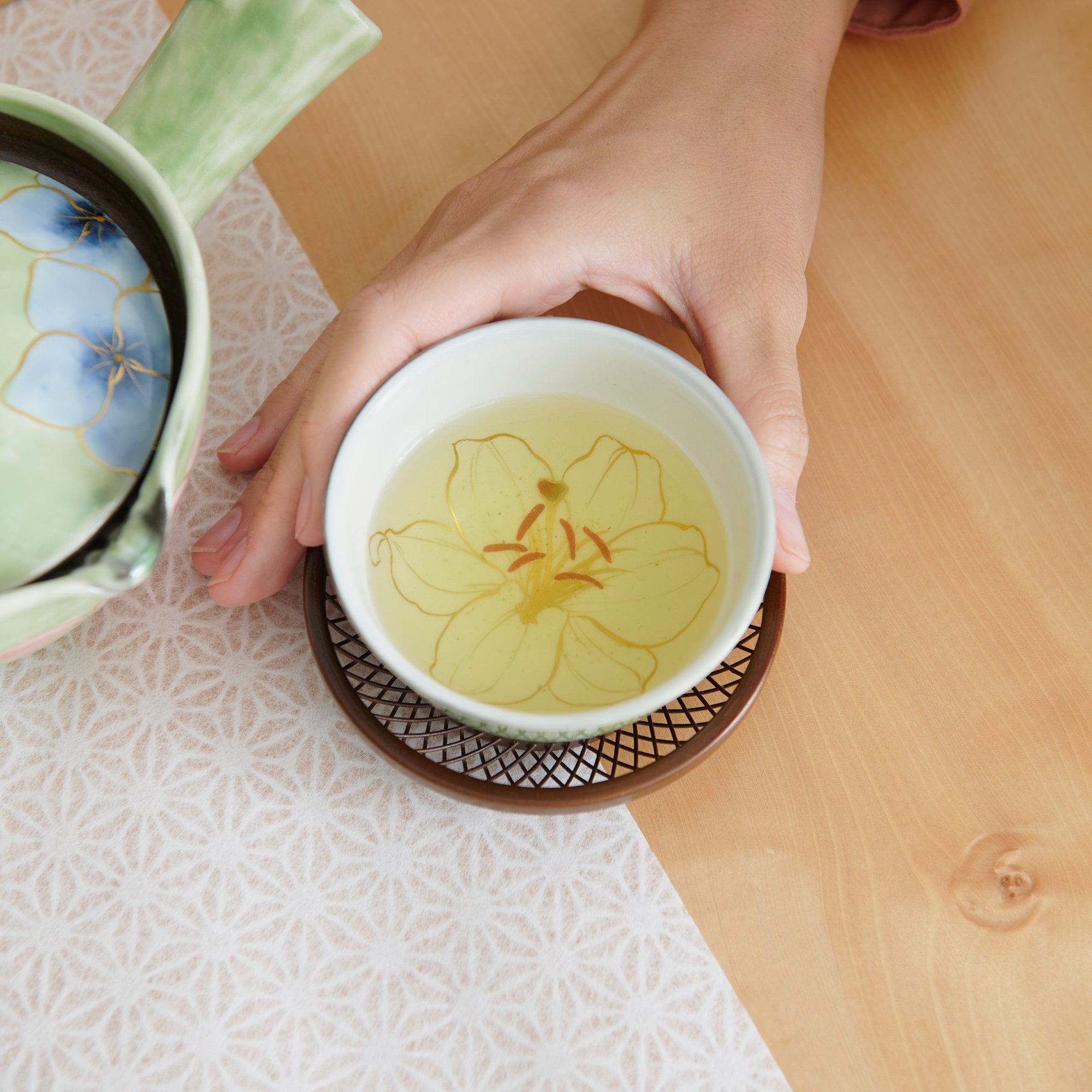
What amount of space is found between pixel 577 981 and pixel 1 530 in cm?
40

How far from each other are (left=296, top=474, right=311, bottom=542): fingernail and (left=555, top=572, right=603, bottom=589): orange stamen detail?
0.15m

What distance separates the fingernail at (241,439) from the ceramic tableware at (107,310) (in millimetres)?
211

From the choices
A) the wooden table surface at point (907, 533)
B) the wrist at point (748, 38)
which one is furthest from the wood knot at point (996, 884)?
the wrist at point (748, 38)

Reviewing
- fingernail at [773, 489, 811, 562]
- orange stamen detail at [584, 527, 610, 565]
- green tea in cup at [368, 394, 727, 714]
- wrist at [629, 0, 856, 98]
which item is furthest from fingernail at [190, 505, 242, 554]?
wrist at [629, 0, 856, 98]

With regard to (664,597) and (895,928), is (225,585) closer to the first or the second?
(664,597)

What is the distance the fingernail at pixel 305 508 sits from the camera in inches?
20.6

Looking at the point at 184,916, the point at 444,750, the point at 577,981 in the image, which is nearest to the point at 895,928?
the point at 577,981

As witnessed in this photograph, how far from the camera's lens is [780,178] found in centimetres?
63

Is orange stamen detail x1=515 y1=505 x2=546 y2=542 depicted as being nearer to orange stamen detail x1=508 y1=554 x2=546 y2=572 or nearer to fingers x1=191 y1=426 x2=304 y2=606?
orange stamen detail x1=508 y1=554 x2=546 y2=572

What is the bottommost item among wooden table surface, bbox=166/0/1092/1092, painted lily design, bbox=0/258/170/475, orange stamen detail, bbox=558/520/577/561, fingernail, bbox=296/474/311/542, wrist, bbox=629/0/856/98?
wooden table surface, bbox=166/0/1092/1092

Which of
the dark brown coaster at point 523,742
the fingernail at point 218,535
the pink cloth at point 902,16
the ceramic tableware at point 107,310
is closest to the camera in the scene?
the ceramic tableware at point 107,310

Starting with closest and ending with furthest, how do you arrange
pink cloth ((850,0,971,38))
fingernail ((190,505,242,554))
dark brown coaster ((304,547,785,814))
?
dark brown coaster ((304,547,785,814)), fingernail ((190,505,242,554)), pink cloth ((850,0,971,38))

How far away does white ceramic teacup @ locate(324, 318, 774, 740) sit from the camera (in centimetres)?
41

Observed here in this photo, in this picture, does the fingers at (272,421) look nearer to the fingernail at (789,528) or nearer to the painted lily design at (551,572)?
the painted lily design at (551,572)
